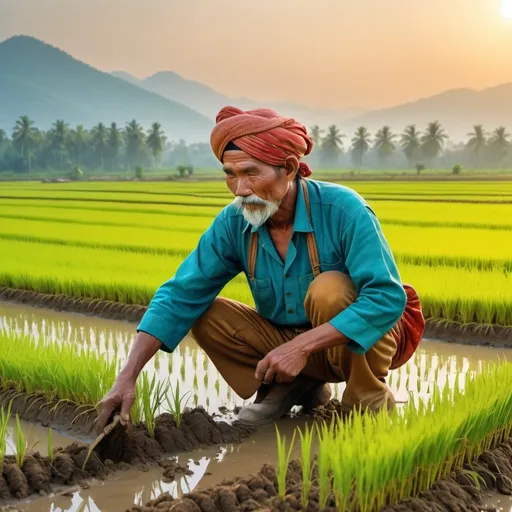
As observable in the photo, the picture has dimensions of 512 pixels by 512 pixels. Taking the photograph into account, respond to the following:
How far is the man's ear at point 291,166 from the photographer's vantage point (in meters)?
3.12

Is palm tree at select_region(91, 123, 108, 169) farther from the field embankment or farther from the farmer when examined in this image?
the field embankment

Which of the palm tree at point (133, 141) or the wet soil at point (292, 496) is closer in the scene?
the wet soil at point (292, 496)

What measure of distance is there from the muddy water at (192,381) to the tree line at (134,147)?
56092 mm

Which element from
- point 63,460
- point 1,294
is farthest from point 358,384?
point 1,294

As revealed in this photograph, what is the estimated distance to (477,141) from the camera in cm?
7038

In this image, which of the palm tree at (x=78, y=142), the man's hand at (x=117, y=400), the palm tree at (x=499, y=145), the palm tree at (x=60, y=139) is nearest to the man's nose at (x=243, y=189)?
the man's hand at (x=117, y=400)

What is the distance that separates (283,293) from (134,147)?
74213mm

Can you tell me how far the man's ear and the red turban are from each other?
0.06ft

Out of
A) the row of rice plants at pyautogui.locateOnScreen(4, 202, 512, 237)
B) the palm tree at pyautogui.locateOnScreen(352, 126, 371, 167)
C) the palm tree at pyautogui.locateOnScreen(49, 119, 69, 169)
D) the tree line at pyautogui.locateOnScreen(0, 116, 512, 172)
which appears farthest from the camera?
the palm tree at pyautogui.locateOnScreen(352, 126, 371, 167)

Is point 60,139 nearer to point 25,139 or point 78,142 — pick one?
point 25,139

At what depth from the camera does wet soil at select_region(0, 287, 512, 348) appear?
5.39 m

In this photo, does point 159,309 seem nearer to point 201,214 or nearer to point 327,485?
point 327,485

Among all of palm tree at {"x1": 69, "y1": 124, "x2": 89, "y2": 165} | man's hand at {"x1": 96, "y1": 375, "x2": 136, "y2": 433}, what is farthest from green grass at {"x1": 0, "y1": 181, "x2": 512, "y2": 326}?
palm tree at {"x1": 69, "y1": 124, "x2": 89, "y2": 165}

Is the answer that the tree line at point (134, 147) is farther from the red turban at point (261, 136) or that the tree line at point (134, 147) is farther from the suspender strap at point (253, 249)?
the red turban at point (261, 136)
